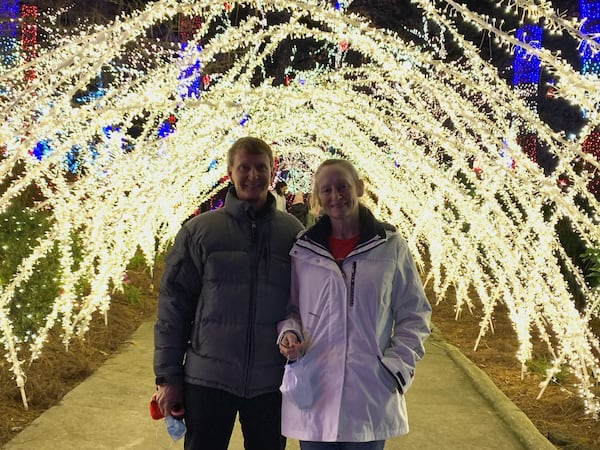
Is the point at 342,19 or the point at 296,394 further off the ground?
the point at 342,19

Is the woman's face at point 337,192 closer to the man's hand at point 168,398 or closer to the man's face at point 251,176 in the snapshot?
the man's face at point 251,176

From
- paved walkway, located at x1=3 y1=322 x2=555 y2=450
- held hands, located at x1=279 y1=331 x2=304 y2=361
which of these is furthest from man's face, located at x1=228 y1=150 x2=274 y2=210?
paved walkway, located at x1=3 y1=322 x2=555 y2=450

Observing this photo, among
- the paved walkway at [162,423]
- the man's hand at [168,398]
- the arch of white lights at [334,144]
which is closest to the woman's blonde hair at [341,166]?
the man's hand at [168,398]

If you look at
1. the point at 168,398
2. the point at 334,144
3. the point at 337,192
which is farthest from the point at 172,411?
the point at 334,144

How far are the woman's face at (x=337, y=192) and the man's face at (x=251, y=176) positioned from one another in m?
0.25

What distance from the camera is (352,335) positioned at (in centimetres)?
246

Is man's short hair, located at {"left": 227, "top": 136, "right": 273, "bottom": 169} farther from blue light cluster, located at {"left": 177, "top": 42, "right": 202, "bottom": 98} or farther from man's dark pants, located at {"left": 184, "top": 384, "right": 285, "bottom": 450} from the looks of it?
blue light cluster, located at {"left": 177, "top": 42, "right": 202, "bottom": 98}

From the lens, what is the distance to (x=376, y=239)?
254 cm

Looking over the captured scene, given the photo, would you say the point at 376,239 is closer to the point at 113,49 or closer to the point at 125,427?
the point at 113,49

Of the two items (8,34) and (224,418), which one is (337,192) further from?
(8,34)

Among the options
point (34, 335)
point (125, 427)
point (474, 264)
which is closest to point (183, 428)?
point (125, 427)

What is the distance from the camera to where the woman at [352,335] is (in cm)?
243

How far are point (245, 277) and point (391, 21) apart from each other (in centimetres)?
1745

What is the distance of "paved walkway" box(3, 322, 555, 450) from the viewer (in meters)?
4.30
